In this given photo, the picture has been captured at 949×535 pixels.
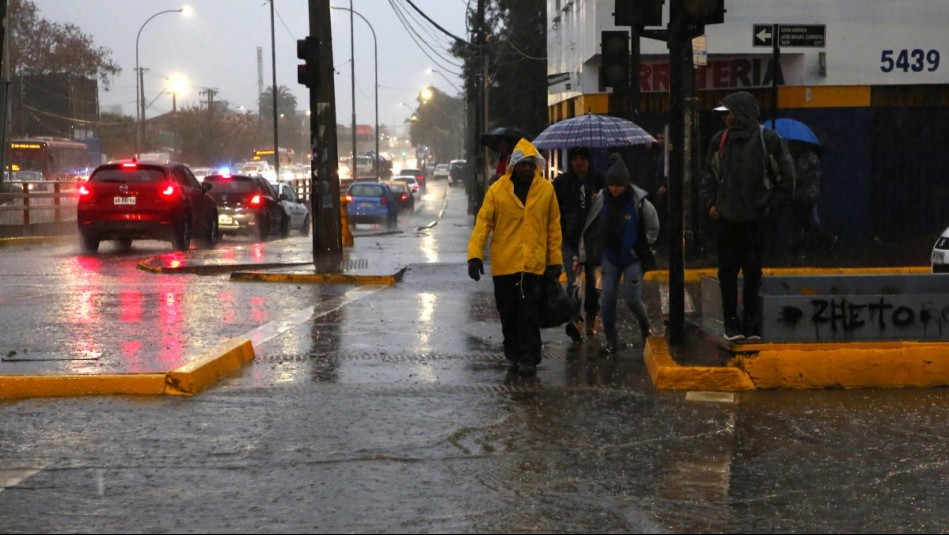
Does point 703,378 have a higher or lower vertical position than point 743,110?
lower

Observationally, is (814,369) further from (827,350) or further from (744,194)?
(744,194)

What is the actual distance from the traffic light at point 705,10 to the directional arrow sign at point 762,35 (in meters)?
9.39

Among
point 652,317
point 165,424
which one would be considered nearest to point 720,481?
point 165,424

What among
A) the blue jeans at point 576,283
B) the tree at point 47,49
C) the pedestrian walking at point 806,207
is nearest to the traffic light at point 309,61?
the pedestrian walking at point 806,207

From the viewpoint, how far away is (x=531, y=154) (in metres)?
9.21

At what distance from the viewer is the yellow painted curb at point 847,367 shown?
28.7ft

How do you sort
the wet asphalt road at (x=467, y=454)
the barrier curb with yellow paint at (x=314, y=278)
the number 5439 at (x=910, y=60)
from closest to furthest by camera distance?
the wet asphalt road at (x=467, y=454)
the barrier curb with yellow paint at (x=314, y=278)
the number 5439 at (x=910, y=60)

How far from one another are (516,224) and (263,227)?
22235 millimetres

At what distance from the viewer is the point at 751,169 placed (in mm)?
8914

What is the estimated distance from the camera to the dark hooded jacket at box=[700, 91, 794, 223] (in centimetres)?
889

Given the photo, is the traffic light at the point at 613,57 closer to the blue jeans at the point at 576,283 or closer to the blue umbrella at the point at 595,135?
the blue umbrella at the point at 595,135

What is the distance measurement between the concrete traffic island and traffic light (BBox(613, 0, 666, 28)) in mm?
2388

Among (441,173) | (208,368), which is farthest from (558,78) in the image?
(441,173)

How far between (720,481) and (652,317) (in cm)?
688
